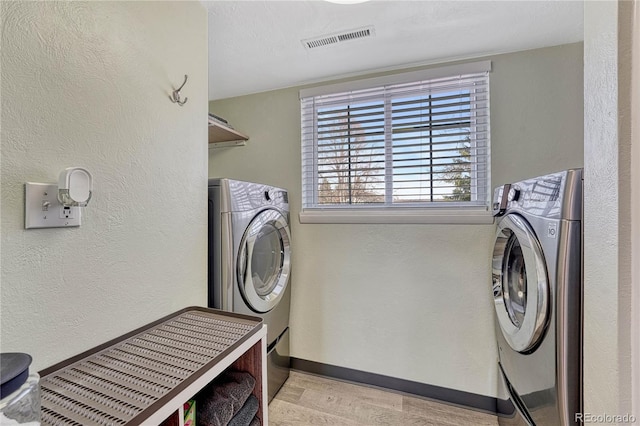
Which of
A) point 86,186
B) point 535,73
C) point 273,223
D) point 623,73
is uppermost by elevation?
point 535,73

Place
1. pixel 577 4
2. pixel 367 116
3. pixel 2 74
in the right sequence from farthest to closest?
pixel 367 116 → pixel 577 4 → pixel 2 74

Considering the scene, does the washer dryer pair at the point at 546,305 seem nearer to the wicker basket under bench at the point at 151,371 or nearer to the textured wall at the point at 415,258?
the textured wall at the point at 415,258

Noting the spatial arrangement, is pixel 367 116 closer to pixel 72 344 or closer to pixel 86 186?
pixel 86 186

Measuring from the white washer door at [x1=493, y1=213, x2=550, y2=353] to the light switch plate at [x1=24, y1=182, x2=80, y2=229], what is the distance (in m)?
1.45

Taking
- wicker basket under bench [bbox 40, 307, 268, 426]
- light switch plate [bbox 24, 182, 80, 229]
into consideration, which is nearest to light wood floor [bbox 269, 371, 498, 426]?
wicker basket under bench [bbox 40, 307, 268, 426]

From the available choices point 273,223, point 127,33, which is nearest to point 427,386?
point 273,223

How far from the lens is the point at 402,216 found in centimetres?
168

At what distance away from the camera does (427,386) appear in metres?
1.64

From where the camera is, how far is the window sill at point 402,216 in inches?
60.8

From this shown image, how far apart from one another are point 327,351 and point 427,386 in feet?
2.23

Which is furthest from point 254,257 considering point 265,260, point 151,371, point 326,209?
point 151,371

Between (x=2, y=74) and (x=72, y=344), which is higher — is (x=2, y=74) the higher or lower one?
the higher one

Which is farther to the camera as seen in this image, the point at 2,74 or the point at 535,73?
the point at 535,73

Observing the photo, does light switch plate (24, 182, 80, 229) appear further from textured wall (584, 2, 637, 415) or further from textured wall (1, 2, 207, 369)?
textured wall (584, 2, 637, 415)
